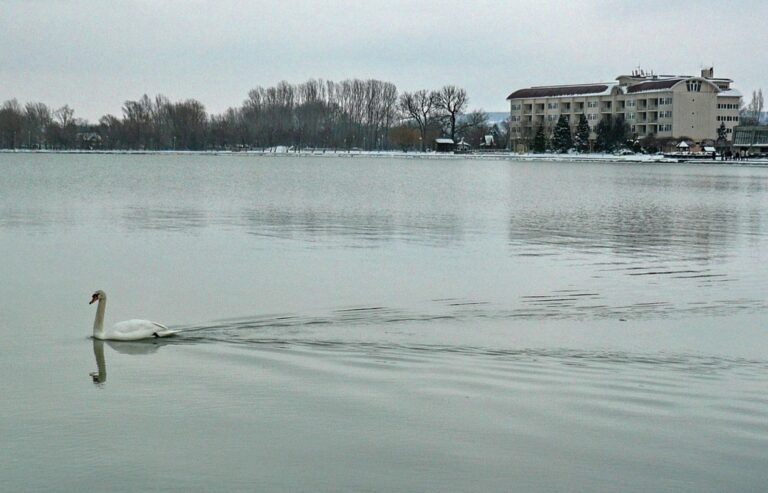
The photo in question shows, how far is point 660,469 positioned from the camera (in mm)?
7023

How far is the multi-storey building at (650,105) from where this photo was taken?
118 m

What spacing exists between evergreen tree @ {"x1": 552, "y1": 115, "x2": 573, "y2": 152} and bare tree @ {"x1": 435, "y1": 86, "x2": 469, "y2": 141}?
31.1 m

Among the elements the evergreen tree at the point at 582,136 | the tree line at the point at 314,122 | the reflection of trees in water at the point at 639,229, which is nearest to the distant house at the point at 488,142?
the tree line at the point at 314,122

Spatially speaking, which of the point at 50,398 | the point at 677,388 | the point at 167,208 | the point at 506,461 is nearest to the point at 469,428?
the point at 506,461

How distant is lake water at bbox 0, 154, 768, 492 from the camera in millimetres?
7062

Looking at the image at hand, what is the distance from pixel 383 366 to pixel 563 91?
13031 centimetres

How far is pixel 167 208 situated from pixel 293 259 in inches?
559

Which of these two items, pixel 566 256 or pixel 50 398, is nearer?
pixel 50 398

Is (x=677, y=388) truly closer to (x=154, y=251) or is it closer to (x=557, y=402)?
(x=557, y=402)

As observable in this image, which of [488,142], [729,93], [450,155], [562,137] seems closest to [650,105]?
[729,93]

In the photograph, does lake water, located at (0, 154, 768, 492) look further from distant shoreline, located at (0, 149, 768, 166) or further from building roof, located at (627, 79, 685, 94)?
building roof, located at (627, 79, 685, 94)

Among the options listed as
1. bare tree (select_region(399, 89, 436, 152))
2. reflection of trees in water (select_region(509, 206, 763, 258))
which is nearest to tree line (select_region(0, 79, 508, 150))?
bare tree (select_region(399, 89, 436, 152))

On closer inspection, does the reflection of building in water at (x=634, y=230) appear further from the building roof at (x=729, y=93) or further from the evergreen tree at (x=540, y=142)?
the building roof at (x=729, y=93)

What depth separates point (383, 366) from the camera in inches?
389
